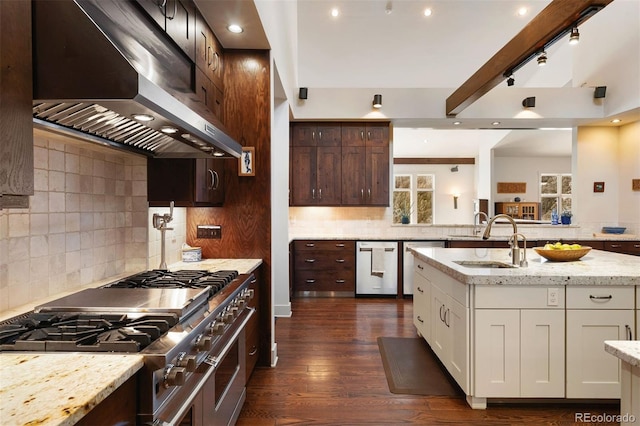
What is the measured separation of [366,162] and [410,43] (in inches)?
92.0

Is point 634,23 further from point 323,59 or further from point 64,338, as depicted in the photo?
point 64,338

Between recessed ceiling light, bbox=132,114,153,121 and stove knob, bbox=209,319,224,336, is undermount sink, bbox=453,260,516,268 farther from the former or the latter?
recessed ceiling light, bbox=132,114,153,121

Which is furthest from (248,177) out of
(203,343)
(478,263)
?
(478,263)

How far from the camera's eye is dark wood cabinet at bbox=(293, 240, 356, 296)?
5.18 meters

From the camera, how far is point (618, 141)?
549 cm

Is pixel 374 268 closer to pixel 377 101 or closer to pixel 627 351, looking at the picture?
pixel 377 101

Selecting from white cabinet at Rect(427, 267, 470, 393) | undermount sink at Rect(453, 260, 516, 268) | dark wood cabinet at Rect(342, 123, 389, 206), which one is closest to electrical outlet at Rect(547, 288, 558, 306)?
white cabinet at Rect(427, 267, 470, 393)

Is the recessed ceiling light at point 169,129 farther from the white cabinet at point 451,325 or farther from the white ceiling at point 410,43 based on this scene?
the white ceiling at point 410,43

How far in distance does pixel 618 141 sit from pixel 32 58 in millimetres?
6986

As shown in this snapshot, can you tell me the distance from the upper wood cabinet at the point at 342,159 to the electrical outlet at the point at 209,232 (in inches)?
100

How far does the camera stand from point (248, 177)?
291 centimetres

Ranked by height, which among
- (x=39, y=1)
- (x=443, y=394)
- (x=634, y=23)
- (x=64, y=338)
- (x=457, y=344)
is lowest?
(x=443, y=394)

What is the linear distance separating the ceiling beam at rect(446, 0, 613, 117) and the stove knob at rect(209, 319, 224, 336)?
2.97 meters

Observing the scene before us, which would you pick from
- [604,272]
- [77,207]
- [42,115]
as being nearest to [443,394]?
[604,272]
